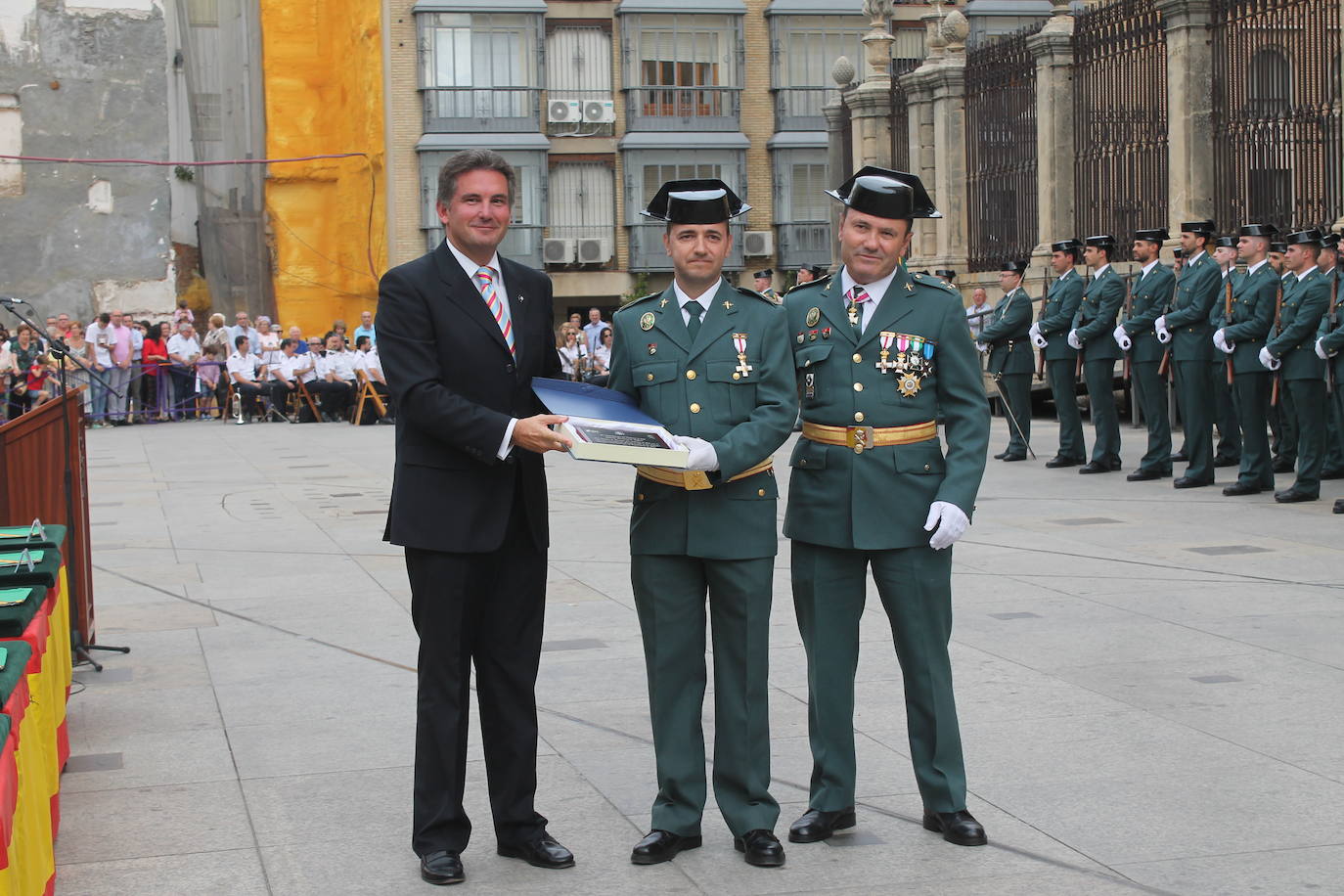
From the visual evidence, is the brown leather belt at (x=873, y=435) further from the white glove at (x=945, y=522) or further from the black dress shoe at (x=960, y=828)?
the black dress shoe at (x=960, y=828)

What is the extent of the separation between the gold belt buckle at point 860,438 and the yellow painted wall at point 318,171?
116 ft

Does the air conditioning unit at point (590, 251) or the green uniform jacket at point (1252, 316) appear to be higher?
the air conditioning unit at point (590, 251)

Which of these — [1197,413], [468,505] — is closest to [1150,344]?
[1197,413]

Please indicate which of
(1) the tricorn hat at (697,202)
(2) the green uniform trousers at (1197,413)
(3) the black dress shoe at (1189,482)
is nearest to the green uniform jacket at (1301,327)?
(2) the green uniform trousers at (1197,413)

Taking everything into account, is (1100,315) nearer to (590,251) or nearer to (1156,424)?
(1156,424)

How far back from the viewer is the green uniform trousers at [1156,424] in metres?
15.0

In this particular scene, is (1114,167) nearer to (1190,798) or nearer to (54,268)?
(1190,798)

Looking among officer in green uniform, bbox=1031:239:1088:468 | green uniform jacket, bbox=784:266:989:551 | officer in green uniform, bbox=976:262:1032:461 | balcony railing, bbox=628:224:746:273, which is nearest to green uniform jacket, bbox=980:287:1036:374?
officer in green uniform, bbox=976:262:1032:461

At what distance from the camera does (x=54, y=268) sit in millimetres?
37906

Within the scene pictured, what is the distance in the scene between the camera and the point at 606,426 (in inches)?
188

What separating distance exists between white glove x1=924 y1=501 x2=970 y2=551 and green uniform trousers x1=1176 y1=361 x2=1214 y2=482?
9816mm

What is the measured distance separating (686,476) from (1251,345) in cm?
1022

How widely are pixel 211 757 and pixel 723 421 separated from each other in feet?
8.39

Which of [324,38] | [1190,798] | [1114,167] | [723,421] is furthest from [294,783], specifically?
[324,38]
